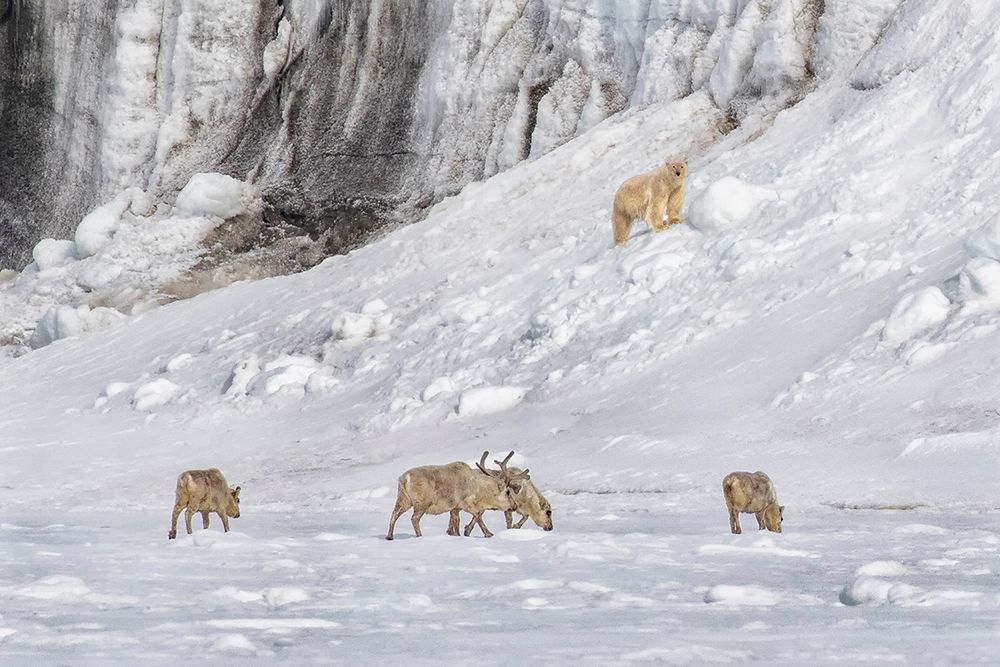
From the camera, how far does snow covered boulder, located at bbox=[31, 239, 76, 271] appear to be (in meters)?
36.9

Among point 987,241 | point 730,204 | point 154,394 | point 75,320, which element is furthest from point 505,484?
point 75,320

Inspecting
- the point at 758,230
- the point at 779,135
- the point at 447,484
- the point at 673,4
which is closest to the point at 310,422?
the point at 758,230

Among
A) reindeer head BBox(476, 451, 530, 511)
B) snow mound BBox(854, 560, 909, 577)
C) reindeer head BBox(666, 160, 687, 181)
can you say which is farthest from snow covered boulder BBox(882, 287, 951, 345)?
snow mound BBox(854, 560, 909, 577)

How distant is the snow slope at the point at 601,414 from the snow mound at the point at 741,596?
0.07 ft

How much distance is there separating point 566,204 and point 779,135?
4.07 m

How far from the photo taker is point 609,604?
7402 mm

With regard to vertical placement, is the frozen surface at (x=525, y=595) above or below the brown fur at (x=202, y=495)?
below

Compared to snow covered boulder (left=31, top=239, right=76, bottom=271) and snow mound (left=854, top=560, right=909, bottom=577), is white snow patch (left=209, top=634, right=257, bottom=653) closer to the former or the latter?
snow mound (left=854, top=560, right=909, bottom=577)

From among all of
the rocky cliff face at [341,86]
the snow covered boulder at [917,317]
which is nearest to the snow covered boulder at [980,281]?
the snow covered boulder at [917,317]

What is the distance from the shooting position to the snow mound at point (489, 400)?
65.1ft

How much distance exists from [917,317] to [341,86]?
24.1 metres

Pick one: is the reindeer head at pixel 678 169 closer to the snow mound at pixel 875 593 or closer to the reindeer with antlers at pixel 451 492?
the reindeer with antlers at pixel 451 492

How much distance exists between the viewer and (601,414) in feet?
60.1

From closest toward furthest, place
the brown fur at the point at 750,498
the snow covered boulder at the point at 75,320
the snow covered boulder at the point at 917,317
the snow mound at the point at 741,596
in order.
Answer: the snow mound at the point at 741,596 → the brown fur at the point at 750,498 → the snow covered boulder at the point at 917,317 → the snow covered boulder at the point at 75,320
